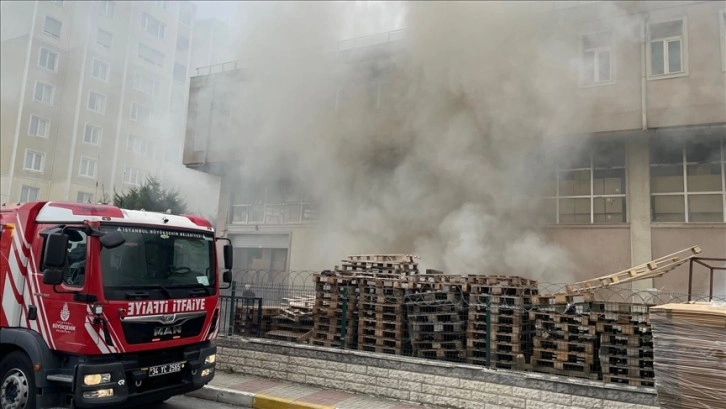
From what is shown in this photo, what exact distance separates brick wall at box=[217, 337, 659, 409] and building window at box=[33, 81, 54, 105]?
920 inches

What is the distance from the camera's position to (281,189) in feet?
53.6

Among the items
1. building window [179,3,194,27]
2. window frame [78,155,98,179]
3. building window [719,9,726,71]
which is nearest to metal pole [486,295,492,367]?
building window [719,9,726,71]

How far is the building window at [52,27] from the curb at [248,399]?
2449cm

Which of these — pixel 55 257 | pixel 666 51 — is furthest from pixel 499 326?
pixel 666 51

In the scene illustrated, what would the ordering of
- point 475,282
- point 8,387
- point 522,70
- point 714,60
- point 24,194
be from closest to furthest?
point 8,387 < point 475,282 < point 714,60 < point 522,70 < point 24,194

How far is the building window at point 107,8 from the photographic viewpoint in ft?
71.4

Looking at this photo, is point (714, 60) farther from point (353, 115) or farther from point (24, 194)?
point (24, 194)

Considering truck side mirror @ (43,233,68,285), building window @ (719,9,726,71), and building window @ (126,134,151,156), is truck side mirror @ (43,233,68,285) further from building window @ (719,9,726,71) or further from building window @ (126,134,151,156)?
building window @ (126,134,151,156)

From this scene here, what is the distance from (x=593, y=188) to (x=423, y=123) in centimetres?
449

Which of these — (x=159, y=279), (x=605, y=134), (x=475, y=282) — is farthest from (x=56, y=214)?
(x=605, y=134)

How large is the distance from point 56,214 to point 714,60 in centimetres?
1219

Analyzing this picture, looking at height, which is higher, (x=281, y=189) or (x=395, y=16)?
(x=395, y=16)

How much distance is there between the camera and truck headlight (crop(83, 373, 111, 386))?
4.27 metres

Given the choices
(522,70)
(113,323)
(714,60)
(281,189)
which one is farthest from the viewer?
(281,189)
